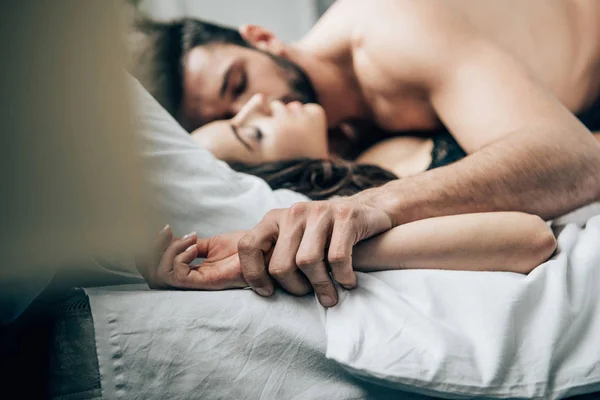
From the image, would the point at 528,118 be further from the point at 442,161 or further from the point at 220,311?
the point at 220,311

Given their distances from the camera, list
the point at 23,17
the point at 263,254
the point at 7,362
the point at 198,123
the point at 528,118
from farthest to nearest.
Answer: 1. the point at 198,123
2. the point at 528,118
3. the point at 263,254
4. the point at 7,362
5. the point at 23,17

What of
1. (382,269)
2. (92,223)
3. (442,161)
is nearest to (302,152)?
(442,161)

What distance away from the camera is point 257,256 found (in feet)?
1.83

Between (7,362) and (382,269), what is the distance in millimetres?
369

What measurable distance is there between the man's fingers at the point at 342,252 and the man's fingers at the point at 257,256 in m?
0.06

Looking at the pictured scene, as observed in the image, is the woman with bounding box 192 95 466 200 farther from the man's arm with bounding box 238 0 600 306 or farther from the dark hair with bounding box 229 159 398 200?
the man's arm with bounding box 238 0 600 306

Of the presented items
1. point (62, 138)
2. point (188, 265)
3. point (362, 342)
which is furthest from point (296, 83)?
point (62, 138)

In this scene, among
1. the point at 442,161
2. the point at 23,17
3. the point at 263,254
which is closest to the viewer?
the point at 23,17

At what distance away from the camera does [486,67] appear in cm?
93

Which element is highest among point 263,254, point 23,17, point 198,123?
point 23,17

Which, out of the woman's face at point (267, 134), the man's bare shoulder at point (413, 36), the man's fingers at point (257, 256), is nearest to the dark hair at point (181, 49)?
the woman's face at point (267, 134)

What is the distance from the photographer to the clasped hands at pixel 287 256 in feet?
1.77

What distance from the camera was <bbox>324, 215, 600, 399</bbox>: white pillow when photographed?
475 millimetres

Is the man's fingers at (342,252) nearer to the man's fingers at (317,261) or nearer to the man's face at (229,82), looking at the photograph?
the man's fingers at (317,261)
